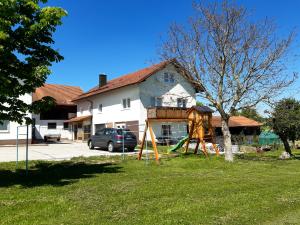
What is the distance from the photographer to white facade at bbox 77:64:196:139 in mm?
37938

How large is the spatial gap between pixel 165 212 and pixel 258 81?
13235mm

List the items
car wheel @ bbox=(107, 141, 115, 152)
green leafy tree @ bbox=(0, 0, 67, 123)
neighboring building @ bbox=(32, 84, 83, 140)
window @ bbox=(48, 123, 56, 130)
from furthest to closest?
1. window @ bbox=(48, 123, 56, 130)
2. neighboring building @ bbox=(32, 84, 83, 140)
3. car wheel @ bbox=(107, 141, 115, 152)
4. green leafy tree @ bbox=(0, 0, 67, 123)

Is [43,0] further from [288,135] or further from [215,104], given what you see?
[288,135]

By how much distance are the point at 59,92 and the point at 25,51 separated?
47.0 meters

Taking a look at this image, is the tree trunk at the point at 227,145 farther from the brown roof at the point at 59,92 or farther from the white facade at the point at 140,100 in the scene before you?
the brown roof at the point at 59,92

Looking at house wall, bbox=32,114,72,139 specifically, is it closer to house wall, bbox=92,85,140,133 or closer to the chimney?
house wall, bbox=92,85,140,133

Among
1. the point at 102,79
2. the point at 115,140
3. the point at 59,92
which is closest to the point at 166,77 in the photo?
the point at 102,79

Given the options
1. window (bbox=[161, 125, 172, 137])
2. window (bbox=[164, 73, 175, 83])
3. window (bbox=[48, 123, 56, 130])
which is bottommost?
window (bbox=[161, 125, 172, 137])

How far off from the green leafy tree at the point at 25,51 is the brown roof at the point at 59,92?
40.3 m

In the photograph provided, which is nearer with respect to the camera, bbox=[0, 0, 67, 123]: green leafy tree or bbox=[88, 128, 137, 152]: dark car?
bbox=[0, 0, 67, 123]: green leafy tree

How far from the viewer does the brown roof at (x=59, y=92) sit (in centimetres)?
5347

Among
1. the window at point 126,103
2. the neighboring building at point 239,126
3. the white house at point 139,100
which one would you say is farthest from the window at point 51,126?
the neighboring building at point 239,126

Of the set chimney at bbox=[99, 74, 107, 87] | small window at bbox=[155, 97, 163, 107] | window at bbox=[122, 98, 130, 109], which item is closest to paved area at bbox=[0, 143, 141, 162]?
window at bbox=[122, 98, 130, 109]

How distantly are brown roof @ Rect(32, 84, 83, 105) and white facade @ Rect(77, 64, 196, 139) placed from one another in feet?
34.7
